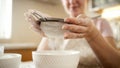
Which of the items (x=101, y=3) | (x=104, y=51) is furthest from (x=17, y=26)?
(x=104, y=51)

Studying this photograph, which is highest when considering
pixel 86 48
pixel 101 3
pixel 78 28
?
pixel 101 3

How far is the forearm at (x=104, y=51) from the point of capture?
67cm

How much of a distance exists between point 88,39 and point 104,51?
11 centimetres

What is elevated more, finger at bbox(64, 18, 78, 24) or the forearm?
finger at bbox(64, 18, 78, 24)

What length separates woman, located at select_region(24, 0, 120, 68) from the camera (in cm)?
55

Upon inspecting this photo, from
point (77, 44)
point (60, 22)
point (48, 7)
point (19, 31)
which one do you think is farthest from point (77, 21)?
point (48, 7)

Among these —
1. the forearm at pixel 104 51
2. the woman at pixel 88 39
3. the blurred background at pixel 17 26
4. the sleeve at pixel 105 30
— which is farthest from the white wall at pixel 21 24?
the forearm at pixel 104 51

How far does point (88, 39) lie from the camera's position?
2.17 ft

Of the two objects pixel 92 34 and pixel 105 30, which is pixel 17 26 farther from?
pixel 92 34

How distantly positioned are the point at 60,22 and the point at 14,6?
58.3 inches

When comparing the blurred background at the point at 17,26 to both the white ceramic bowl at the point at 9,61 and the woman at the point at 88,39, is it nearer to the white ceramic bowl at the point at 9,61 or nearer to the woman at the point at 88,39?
the woman at the point at 88,39

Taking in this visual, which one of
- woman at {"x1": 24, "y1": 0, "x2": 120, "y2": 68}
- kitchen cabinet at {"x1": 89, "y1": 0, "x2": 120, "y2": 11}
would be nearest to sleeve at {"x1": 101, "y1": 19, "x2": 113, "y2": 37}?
woman at {"x1": 24, "y1": 0, "x2": 120, "y2": 68}

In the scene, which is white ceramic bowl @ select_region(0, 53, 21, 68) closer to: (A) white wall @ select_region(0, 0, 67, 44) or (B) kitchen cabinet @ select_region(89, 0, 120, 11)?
(A) white wall @ select_region(0, 0, 67, 44)

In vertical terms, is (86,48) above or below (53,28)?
below
